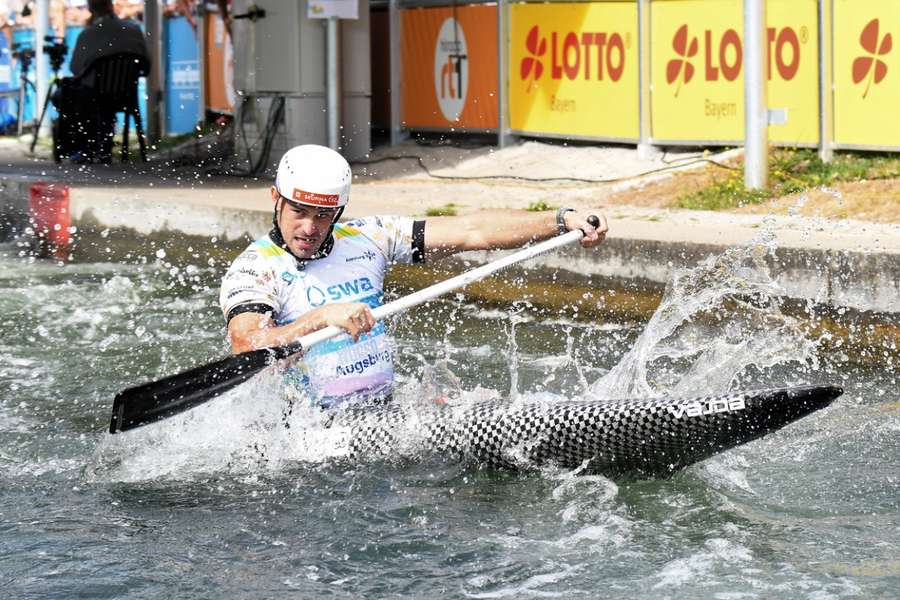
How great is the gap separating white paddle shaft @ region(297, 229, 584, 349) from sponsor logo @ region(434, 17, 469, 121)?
31.1 feet

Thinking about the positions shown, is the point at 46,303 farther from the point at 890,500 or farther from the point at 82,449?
the point at 890,500

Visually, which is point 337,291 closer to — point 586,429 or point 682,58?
point 586,429

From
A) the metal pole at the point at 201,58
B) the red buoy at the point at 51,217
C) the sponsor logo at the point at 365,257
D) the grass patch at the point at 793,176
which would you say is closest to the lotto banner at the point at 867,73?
the grass patch at the point at 793,176

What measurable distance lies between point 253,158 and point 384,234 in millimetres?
9478

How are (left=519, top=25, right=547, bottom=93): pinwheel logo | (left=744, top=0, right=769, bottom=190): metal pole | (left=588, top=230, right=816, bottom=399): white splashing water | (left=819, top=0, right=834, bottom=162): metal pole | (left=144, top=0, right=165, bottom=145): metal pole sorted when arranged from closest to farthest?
(left=588, top=230, right=816, bottom=399): white splashing water, (left=744, top=0, right=769, bottom=190): metal pole, (left=819, top=0, right=834, bottom=162): metal pole, (left=519, top=25, right=547, bottom=93): pinwheel logo, (left=144, top=0, right=165, bottom=145): metal pole

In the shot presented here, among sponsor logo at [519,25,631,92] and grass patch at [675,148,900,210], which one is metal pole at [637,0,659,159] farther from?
grass patch at [675,148,900,210]

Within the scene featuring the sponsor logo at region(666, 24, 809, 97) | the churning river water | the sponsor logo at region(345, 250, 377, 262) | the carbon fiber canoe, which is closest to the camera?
the churning river water

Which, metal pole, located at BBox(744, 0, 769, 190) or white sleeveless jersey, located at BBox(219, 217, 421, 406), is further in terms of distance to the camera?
metal pole, located at BBox(744, 0, 769, 190)

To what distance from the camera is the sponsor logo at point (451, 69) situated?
→ 15.9 m

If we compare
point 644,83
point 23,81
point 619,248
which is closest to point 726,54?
point 644,83

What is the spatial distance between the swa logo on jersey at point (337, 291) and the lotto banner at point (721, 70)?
629 cm

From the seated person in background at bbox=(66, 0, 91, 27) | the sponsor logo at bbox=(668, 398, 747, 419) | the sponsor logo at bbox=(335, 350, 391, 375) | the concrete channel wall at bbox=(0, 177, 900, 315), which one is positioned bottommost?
the sponsor logo at bbox=(668, 398, 747, 419)

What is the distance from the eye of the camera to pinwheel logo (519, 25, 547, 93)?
14930mm

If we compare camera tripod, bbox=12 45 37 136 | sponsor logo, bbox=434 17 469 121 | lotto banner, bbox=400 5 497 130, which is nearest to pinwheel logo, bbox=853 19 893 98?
lotto banner, bbox=400 5 497 130
